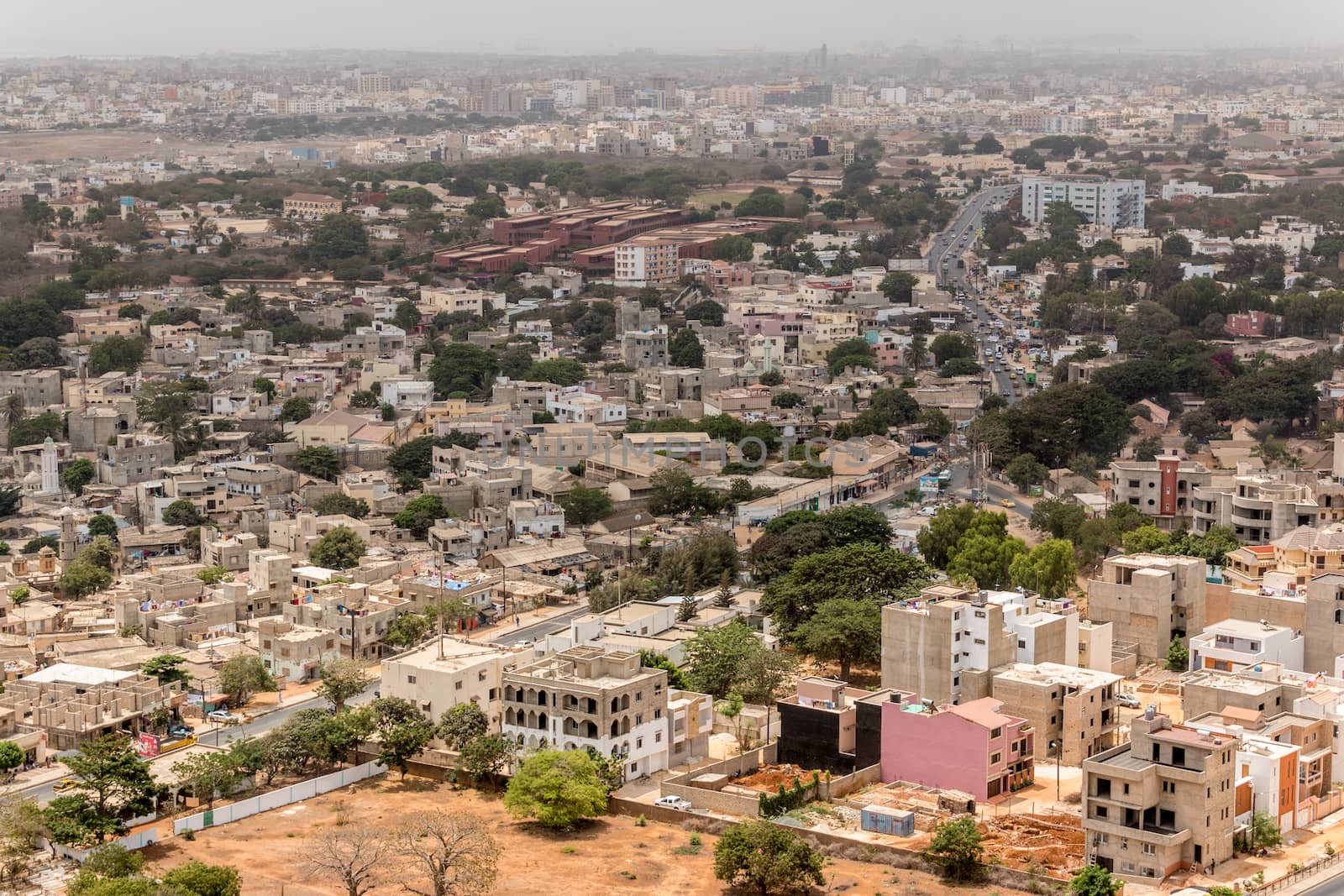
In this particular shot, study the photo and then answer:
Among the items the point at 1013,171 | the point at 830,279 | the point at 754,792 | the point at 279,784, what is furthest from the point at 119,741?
the point at 1013,171

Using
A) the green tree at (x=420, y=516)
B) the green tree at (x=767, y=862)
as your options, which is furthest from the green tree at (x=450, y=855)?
the green tree at (x=420, y=516)

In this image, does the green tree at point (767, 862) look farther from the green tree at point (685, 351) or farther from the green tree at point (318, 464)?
the green tree at point (685, 351)

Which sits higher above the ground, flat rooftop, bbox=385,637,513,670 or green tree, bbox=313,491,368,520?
flat rooftop, bbox=385,637,513,670

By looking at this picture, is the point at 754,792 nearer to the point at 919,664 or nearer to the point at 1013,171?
the point at 919,664

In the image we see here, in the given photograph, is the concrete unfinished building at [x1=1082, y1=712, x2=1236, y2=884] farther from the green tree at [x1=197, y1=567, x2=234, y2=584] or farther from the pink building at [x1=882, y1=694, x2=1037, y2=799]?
the green tree at [x1=197, y1=567, x2=234, y2=584]

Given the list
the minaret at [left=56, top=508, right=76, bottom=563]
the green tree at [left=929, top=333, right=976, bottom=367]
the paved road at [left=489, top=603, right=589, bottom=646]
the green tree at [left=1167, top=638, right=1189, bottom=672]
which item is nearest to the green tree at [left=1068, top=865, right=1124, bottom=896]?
the green tree at [left=1167, top=638, right=1189, bottom=672]

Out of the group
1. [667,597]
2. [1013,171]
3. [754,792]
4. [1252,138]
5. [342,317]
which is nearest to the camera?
[754,792]
